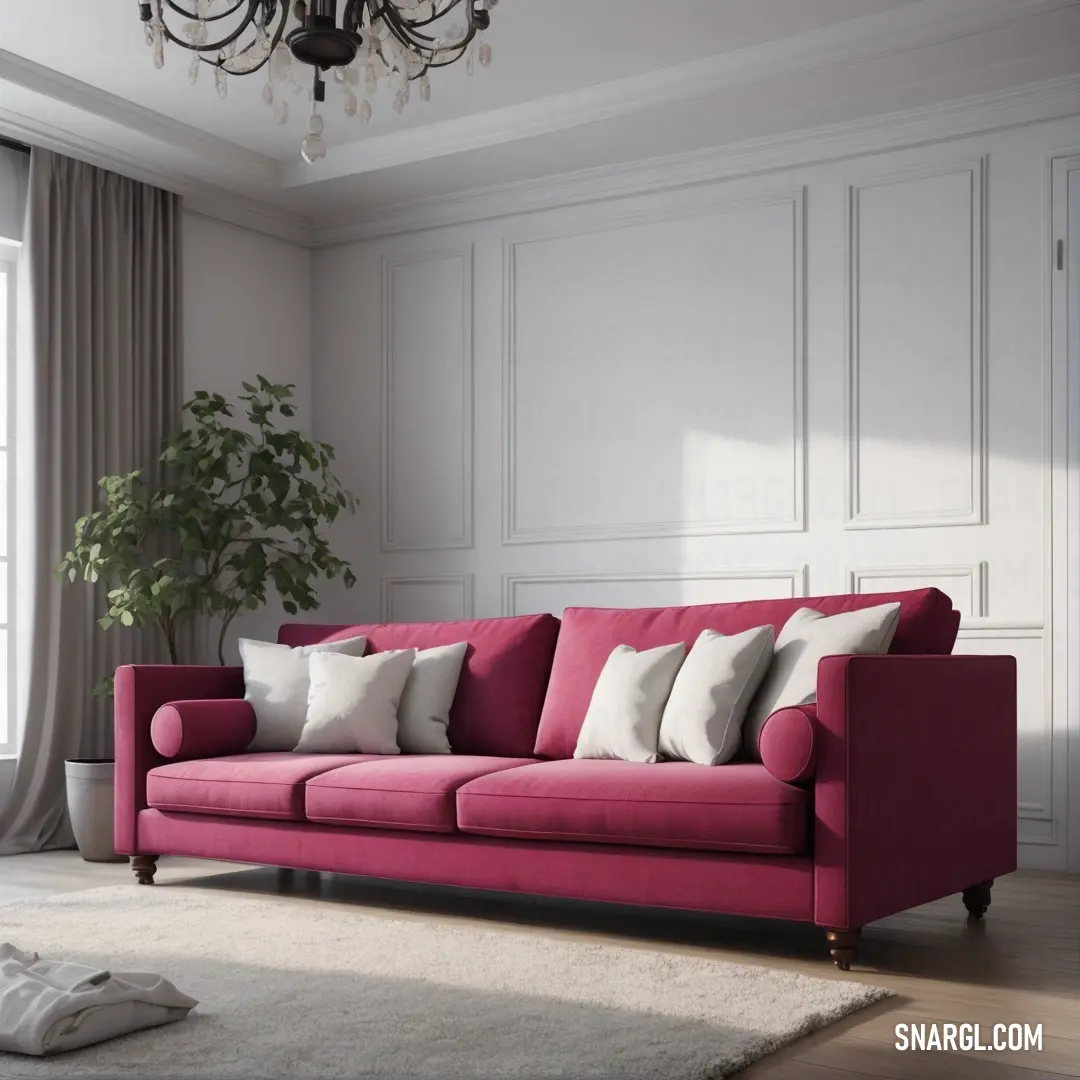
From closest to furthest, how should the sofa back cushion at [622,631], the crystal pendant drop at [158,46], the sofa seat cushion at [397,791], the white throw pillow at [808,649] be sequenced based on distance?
the crystal pendant drop at [158,46] < the white throw pillow at [808,649] < the sofa seat cushion at [397,791] < the sofa back cushion at [622,631]

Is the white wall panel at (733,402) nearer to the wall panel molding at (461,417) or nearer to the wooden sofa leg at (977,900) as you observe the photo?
the wall panel molding at (461,417)

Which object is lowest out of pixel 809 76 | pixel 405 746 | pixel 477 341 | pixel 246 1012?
pixel 246 1012

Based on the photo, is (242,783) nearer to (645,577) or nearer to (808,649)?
(808,649)

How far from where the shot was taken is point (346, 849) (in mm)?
4016

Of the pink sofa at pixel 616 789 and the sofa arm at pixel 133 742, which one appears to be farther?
the sofa arm at pixel 133 742

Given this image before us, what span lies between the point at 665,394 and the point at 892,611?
227 cm

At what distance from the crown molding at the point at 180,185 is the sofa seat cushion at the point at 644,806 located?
335cm

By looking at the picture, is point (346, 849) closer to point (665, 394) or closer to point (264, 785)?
point (264, 785)

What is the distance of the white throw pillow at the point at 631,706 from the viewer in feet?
12.6

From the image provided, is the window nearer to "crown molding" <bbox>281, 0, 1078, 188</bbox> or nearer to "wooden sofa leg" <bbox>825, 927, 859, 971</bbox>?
"crown molding" <bbox>281, 0, 1078, 188</bbox>

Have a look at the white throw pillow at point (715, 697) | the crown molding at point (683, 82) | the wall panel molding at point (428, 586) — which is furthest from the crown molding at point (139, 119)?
the white throw pillow at point (715, 697)

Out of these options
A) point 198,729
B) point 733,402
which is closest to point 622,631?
point 198,729

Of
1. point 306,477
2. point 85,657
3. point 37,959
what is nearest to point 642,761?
point 37,959

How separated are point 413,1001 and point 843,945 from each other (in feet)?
3.32
